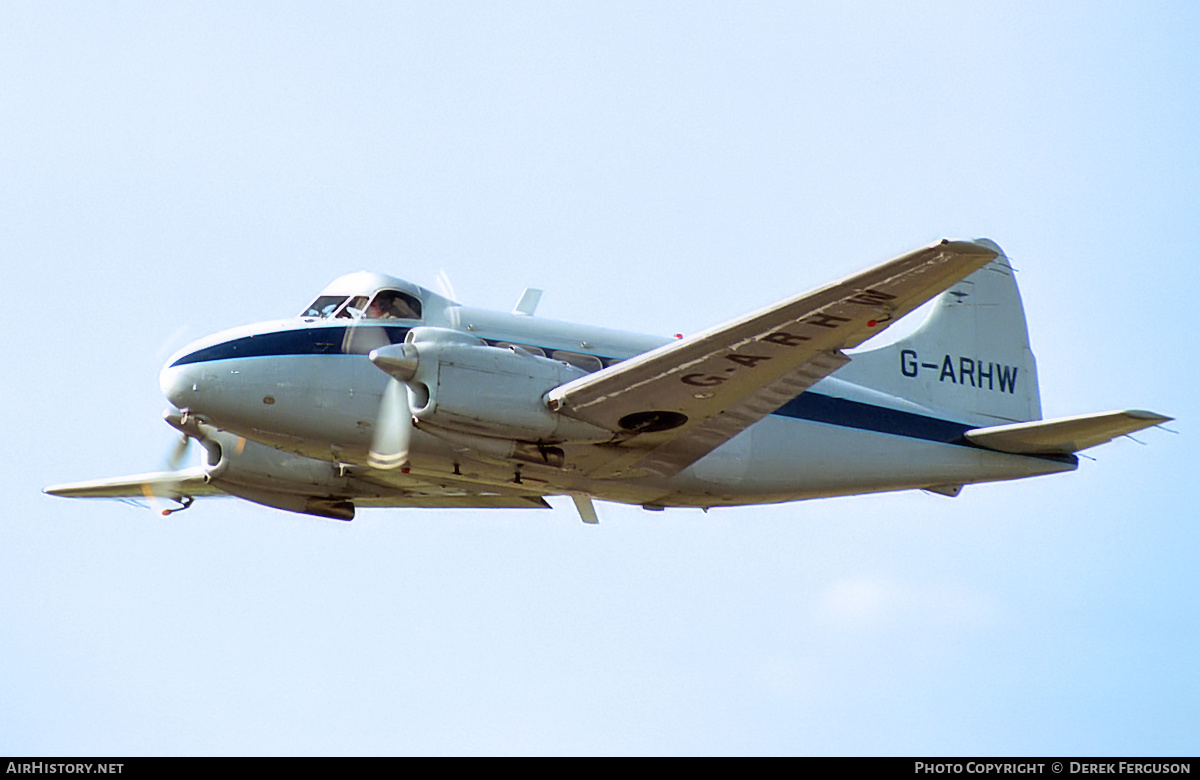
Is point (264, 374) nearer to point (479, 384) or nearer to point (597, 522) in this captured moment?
point (479, 384)

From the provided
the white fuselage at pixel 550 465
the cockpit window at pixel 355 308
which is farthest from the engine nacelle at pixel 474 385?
the cockpit window at pixel 355 308

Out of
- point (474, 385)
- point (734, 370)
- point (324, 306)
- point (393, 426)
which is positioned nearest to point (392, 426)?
point (393, 426)

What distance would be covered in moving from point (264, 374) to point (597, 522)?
17.9ft

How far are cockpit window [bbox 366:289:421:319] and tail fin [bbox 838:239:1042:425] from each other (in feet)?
22.4

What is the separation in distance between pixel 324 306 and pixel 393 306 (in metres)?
0.95

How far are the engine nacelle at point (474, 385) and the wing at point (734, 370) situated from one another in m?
0.30

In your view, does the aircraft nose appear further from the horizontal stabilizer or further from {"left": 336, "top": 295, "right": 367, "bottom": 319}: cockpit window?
the horizontal stabilizer

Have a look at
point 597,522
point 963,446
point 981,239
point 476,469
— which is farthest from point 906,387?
point 476,469

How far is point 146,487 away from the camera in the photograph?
902 inches

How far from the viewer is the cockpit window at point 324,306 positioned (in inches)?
725

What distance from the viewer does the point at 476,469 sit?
18.2 meters

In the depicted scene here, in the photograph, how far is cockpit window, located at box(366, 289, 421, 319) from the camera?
60.2ft
